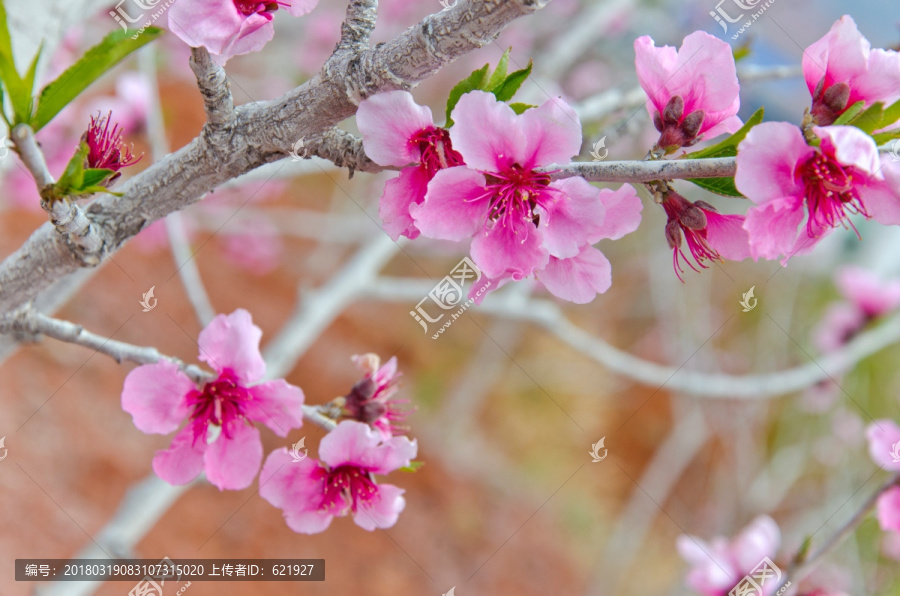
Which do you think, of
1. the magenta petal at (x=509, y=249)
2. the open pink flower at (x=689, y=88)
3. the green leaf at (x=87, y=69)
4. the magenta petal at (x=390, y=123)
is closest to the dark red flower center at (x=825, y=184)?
the open pink flower at (x=689, y=88)

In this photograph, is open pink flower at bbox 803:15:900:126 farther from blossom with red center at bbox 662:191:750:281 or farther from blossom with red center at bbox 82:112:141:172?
blossom with red center at bbox 82:112:141:172

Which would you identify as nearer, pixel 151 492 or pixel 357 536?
pixel 151 492

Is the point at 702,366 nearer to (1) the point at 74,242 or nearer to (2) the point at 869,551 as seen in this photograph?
(2) the point at 869,551

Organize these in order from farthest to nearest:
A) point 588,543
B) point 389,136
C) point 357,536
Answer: point 588,543, point 357,536, point 389,136

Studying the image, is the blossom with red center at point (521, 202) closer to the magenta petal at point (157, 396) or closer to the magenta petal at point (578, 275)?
the magenta petal at point (578, 275)

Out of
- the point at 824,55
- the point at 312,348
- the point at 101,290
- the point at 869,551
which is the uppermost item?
the point at 101,290

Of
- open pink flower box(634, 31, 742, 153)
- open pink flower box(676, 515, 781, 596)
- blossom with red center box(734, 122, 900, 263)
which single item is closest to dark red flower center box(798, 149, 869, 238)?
blossom with red center box(734, 122, 900, 263)

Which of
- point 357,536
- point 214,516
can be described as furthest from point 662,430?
point 214,516
